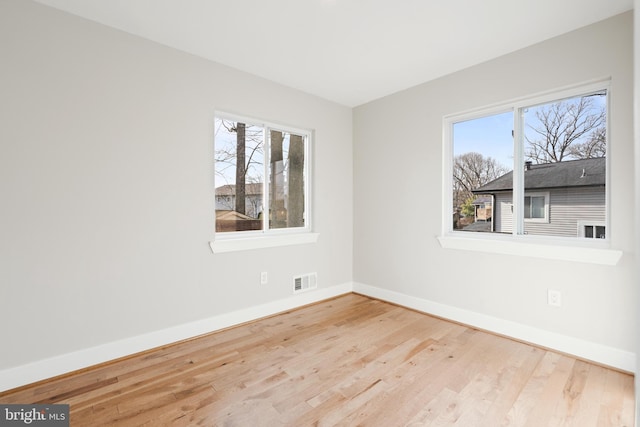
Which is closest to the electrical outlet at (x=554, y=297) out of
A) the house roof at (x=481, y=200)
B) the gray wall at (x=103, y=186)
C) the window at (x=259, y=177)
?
the house roof at (x=481, y=200)

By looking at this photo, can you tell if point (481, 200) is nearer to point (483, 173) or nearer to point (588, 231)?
point (483, 173)

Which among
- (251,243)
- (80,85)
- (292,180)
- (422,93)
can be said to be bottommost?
(251,243)

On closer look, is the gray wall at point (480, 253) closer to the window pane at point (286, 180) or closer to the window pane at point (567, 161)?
the window pane at point (567, 161)

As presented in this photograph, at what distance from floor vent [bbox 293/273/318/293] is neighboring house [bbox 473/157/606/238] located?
2.01 m

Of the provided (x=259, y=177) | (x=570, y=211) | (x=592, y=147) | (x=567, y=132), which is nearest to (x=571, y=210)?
(x=570, y=211)

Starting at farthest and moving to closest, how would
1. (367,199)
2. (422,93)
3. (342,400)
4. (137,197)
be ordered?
1. (367,199)
2. (422,93)
3. (137,197)
4. (342,400)

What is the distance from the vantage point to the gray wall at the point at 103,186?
193 cm

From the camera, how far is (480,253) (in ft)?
9.33

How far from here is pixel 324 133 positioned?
12.1 feet

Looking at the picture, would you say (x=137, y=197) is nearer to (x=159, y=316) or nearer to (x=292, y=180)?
(x=159, y=316)

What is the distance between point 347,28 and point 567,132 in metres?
1.94

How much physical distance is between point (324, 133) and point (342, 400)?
111 inches

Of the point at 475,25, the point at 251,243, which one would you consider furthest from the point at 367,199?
the point at 475,25

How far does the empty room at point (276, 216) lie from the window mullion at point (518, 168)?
3 centimetres
